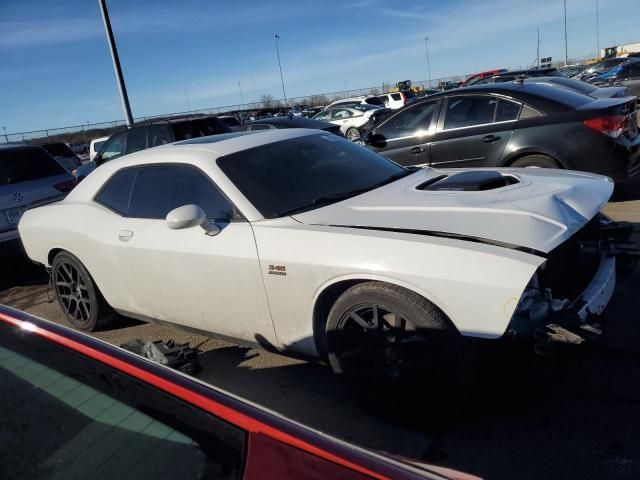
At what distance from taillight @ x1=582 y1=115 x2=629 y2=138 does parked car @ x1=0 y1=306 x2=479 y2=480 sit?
5.26 meters

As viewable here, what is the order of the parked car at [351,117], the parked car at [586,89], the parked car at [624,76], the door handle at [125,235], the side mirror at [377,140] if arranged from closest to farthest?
1. the door handle at [125,235]
2. the side mirror at [377,140]
3. the parked car at [586,89]
4. the parked car at [624,76]
5. the parked car at [351,117]

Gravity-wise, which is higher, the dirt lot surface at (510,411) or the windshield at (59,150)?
the windshield at (59,150)

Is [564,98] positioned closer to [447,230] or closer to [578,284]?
[578,284]

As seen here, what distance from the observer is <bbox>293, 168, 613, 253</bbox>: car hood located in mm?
2516

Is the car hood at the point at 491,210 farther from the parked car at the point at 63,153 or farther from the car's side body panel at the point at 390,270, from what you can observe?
the parked car at the point at 63,153

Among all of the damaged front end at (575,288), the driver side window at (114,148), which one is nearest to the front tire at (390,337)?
the damaged front end at (575,288)

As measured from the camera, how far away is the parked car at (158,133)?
9.52 metres

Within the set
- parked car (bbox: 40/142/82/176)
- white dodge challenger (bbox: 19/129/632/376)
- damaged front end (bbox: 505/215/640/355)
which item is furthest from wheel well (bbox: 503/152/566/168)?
parked car (bbox: 40/142/82/176)

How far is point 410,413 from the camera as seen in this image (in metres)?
2.69

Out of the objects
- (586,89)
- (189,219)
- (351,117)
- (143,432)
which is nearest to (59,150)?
(351,117)

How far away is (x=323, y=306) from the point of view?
2883mm

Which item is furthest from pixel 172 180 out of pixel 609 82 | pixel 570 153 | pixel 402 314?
pixel 609 82

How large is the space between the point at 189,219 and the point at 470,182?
172cm

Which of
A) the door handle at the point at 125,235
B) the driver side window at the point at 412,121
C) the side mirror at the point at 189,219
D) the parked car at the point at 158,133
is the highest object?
the parked car at the point at 158,133
